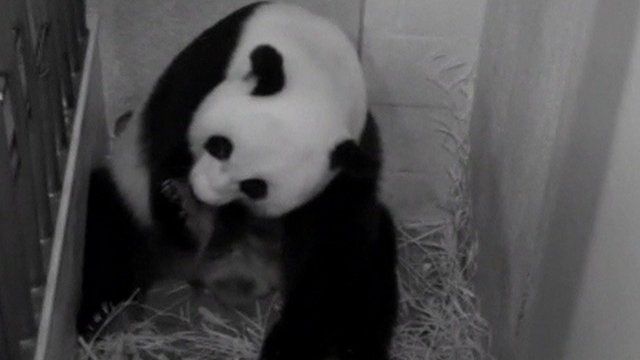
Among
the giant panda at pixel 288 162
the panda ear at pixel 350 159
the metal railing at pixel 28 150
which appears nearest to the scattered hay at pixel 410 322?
the giant panda at pixel 288 162

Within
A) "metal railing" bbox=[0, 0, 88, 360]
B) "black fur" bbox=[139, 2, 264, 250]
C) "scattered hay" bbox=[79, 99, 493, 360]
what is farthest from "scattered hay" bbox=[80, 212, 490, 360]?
"metal railing" bbox=[0, 0, 88, 360]

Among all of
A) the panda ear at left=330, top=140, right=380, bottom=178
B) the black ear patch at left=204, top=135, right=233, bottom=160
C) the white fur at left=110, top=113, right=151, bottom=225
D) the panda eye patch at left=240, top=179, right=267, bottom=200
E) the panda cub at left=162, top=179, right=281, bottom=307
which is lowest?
the panda cub at left=162, top=179, right=281, bottom=307

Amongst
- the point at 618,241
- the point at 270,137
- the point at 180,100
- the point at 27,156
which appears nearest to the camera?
the point at 618,241

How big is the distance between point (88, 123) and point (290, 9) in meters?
0.41

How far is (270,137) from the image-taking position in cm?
153

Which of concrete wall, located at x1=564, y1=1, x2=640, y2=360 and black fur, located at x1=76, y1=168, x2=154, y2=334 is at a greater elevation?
concrete wall, located at x1=564, y1=1, x2=640, y2=360

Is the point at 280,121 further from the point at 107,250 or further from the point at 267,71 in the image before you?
the point at 107,250

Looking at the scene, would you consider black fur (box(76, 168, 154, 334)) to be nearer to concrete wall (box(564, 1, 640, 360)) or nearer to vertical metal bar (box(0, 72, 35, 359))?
vertical metal bar (box(0, 72, 35, 359))

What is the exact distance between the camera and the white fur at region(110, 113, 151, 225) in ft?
6.11

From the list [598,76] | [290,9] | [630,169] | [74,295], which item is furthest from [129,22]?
[630,169]

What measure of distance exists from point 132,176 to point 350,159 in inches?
18.9

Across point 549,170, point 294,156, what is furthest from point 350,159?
point 549,170

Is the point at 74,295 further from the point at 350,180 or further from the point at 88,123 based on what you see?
the point at 350,180

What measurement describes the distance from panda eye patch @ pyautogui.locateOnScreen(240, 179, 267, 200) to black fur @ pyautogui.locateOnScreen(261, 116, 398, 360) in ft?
0.35
